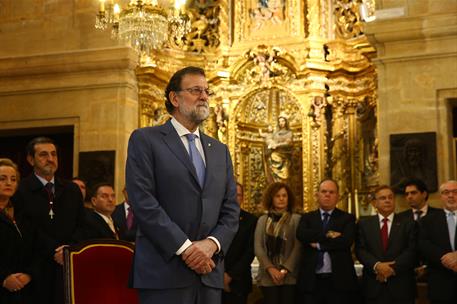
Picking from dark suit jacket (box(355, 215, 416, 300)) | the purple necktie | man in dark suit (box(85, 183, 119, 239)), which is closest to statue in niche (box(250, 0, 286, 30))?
the purple necktie

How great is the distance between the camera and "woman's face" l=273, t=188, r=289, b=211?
24.1 ft


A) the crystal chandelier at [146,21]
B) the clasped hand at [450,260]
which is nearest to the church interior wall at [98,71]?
the crystal chandelier at [146,21]

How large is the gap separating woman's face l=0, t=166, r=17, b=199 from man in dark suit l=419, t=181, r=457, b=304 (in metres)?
3.43

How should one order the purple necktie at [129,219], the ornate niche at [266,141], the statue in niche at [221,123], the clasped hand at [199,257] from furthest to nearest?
1. the statue in niche at [221,123]
2. the ornate niche at [266,141]
3. the purple necktie at [129,219]
4. the clasped hand at [199,257]

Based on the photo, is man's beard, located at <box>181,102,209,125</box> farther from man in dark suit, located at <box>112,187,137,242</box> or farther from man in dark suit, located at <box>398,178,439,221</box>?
man in dark suit, located at <box>398,178,439,221</box>

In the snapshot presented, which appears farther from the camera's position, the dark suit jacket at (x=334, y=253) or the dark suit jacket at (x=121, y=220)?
the dark suit jacket at (x=121, y=220)

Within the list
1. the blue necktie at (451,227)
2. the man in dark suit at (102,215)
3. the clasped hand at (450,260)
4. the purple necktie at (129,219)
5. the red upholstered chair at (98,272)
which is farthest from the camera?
the purple necktie at (129,219)

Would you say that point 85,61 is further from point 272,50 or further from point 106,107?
point 272,50

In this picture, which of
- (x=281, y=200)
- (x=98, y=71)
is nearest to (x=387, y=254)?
(x=281, y=200)

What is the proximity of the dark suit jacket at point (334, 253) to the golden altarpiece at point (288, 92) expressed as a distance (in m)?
3.45

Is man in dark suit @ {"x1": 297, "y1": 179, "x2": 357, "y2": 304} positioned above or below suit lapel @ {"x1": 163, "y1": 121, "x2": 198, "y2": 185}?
below

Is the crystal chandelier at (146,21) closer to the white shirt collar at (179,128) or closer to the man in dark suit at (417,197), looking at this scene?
the man in dark suit at (417,197)

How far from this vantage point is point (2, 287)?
5.32 metres

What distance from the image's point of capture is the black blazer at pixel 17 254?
5367 millimetres
